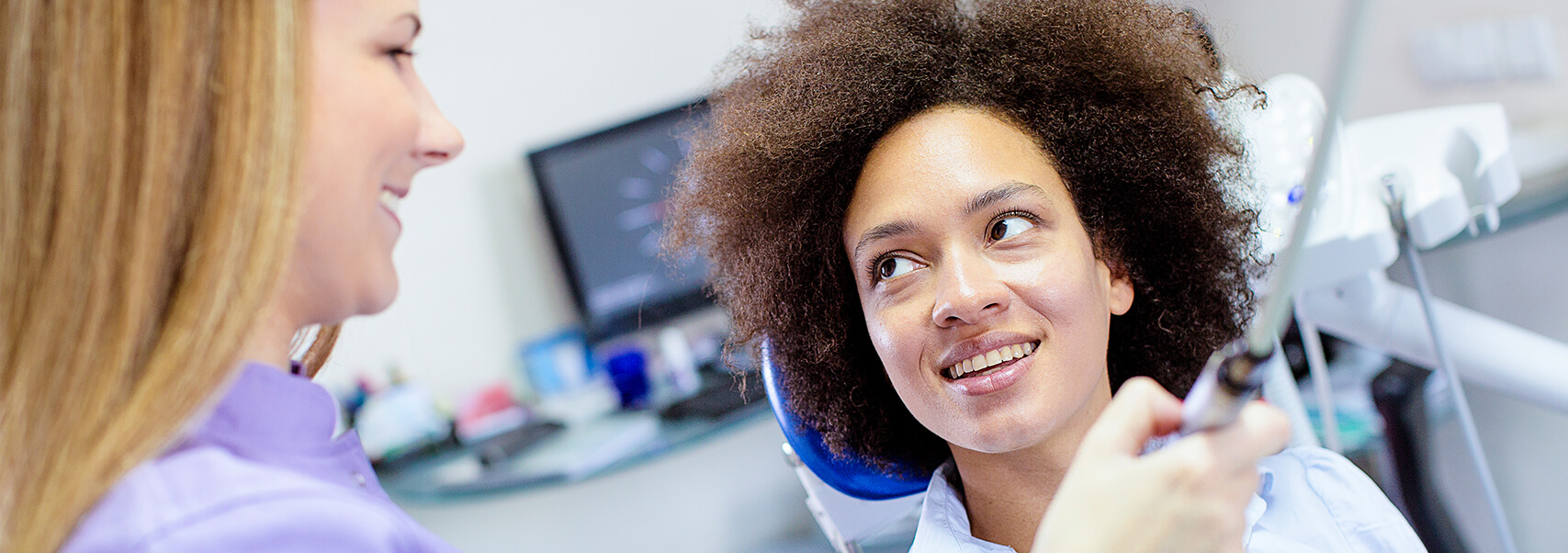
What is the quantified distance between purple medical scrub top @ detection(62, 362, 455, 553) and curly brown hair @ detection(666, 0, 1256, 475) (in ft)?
2.13

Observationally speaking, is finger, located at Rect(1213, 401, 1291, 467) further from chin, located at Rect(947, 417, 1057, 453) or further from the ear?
the ear

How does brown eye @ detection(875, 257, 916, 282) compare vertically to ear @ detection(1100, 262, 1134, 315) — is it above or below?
above

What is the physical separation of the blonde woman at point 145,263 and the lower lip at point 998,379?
566 millimetres

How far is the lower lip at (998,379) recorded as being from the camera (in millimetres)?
974

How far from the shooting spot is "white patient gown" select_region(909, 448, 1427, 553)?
1036 mm

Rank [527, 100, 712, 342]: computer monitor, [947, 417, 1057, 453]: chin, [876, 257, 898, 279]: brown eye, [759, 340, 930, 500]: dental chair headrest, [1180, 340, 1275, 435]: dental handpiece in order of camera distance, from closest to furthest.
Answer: [1180, 340, 1275, 435]: dental handpiece, [947, 417, 1057, 453]: chin, [876, 257, 898, 279]: brown eye, [759, 340, 930, 500]: dental chair headrest, [527, 100, 712, 342]: computer monitor

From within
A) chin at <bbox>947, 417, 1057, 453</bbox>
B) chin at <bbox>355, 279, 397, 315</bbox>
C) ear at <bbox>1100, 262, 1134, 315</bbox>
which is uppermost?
chin at <bbox>355, 279, 397, 315</bbox>

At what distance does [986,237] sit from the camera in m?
1.03

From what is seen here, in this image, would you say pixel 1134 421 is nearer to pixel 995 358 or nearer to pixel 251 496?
pixel 995 358

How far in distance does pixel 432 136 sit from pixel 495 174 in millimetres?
2252

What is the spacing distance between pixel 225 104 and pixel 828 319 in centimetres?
79

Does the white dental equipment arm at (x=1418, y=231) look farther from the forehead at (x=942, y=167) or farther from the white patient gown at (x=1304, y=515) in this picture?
the forehead at (x=942, y=167)

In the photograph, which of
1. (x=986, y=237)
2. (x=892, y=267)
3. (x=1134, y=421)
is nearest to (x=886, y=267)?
(x=892, y=267)

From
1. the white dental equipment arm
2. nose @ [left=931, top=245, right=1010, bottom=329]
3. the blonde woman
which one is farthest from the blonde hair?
the white dental equipment arm
